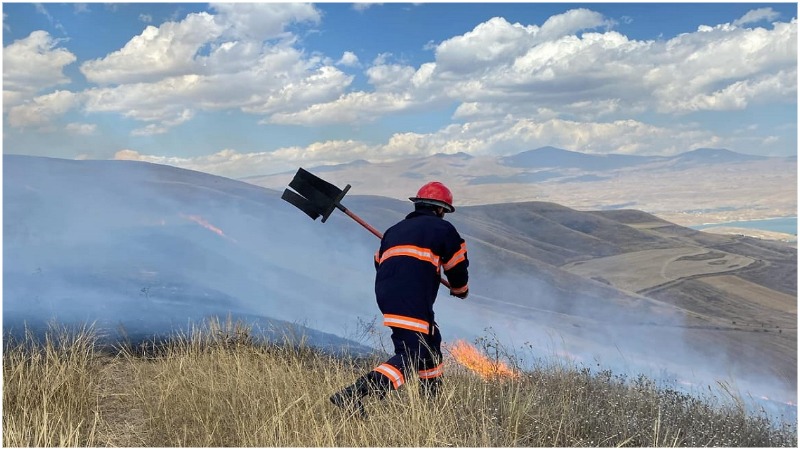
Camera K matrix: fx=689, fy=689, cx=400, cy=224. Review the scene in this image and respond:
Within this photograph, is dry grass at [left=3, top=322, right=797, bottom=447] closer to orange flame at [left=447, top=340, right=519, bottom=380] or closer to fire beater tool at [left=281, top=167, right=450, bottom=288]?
orange flame at [left=447, top=340, right=519, bottom=380]

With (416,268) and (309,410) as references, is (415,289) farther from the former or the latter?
(309,410)

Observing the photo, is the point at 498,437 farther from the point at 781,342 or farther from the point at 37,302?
the point at 781,342

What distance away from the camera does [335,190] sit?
278 inches

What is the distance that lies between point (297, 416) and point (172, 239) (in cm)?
879

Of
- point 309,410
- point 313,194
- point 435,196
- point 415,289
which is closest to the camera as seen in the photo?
point 309,410

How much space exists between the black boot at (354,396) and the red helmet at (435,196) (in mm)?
1666

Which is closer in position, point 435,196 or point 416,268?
point 416,268

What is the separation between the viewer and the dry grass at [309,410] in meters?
5.01

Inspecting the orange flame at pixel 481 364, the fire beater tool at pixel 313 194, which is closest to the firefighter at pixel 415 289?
the orange flame at pixel 481 364

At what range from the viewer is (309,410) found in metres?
5.30

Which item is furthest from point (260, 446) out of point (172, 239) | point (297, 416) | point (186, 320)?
point (172, 239)

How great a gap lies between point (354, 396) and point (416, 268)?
1.15 meters

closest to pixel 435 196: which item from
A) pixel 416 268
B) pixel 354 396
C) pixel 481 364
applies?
pixel 416 268

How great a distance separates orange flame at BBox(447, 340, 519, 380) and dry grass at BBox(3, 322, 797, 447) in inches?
→ 4.9
